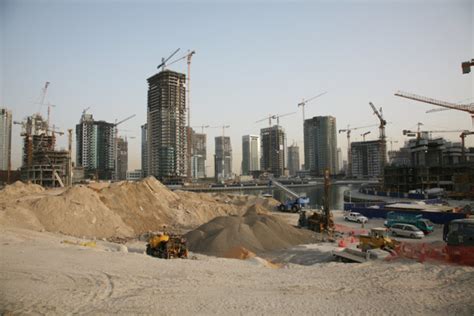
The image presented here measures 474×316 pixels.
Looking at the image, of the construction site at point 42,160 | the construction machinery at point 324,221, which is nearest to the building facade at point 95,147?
the construction site at point 42,160

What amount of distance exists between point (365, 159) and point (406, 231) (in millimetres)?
173589

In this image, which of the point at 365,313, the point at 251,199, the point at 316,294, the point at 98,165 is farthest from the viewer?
Answer: the point at 98,165

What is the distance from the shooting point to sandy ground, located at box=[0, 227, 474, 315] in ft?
29.5

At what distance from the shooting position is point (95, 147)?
490 ft

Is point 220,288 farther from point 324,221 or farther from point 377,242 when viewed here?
point 324,221

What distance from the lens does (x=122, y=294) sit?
10148mm

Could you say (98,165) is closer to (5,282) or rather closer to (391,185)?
(391,185)

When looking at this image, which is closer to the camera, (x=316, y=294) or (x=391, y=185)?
(x=316, y=294)

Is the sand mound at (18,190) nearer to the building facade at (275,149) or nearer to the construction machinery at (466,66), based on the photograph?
the construction machinery at (466,66)

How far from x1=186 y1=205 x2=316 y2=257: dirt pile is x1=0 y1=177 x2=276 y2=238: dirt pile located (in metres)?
9.30

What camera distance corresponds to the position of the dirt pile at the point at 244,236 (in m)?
21.4

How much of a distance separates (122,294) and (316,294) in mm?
6238

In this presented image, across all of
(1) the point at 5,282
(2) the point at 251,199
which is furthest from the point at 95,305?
Answer: (2) the point at 251,199

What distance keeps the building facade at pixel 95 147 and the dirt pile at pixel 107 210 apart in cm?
10913
